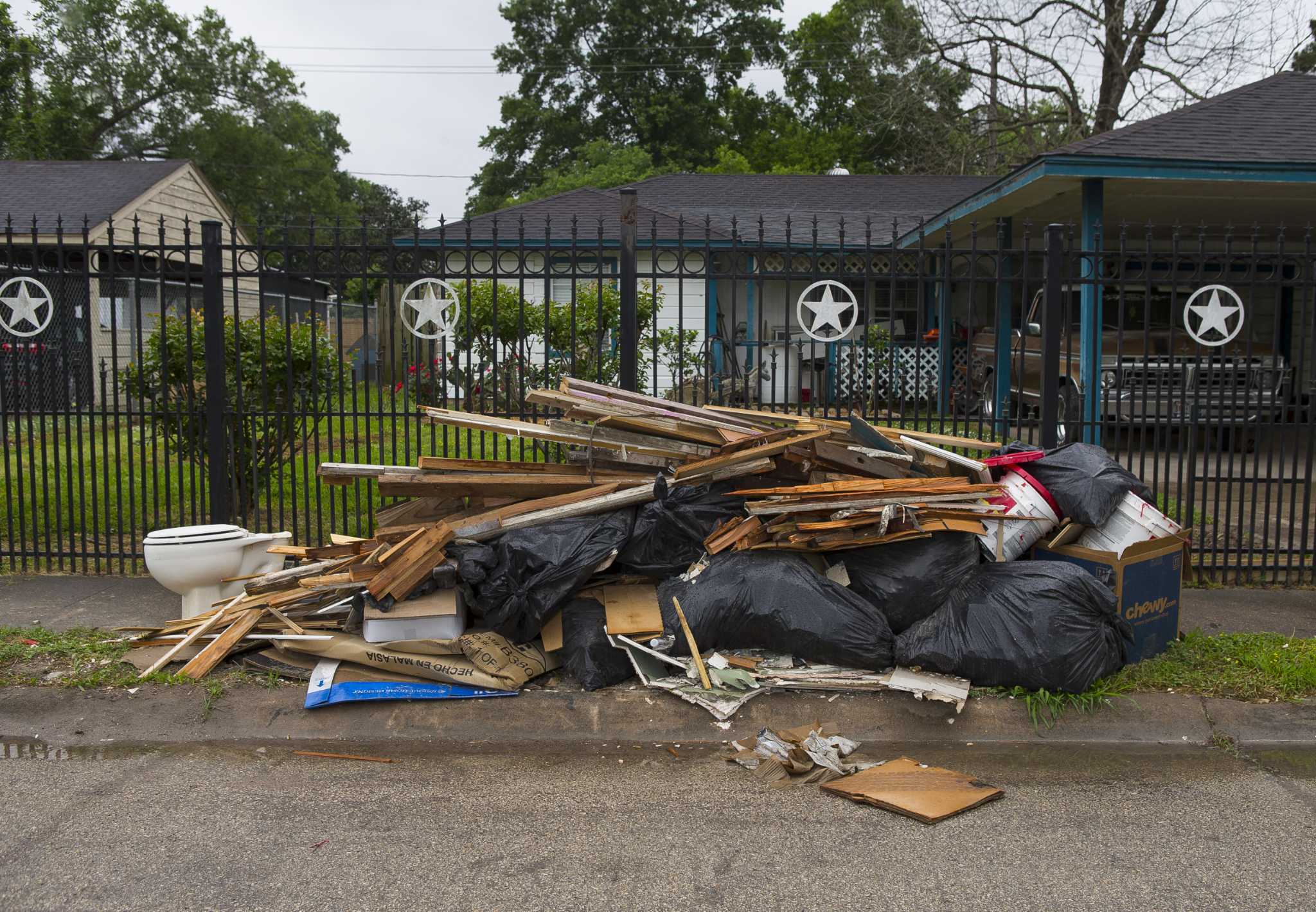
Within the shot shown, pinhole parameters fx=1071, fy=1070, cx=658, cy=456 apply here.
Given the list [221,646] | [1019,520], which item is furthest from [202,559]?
[1019,520]

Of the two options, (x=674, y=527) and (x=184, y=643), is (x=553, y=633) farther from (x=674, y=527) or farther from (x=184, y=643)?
(x=184, y=643)

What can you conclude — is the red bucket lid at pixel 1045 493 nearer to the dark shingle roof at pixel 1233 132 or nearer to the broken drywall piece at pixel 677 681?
the broken drywall piece at pixel 677 681

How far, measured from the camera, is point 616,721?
5.00 meters

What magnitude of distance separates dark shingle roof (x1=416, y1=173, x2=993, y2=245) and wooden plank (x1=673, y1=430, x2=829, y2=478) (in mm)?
11585

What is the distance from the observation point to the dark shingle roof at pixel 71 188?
64.3 ft

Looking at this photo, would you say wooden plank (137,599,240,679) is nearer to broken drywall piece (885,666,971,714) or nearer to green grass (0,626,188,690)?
green grass (0,626,188,690)

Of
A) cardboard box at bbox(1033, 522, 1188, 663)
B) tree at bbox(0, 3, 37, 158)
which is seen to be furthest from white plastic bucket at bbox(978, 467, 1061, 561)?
tree at bbox(0, 3, 37, 158)

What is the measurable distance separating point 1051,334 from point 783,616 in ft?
10.3

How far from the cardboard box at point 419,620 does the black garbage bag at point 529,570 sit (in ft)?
0.43

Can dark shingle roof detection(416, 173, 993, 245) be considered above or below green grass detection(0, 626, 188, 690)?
above

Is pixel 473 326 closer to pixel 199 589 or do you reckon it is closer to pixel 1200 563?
pixel 199 589

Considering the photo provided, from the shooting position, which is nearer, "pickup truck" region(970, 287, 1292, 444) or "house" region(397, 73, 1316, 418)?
"house" region(397, 73, 1316, 418)

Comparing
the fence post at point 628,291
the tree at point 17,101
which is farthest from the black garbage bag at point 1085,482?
the tree at point 17,101

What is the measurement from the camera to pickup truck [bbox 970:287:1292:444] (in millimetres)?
7281
